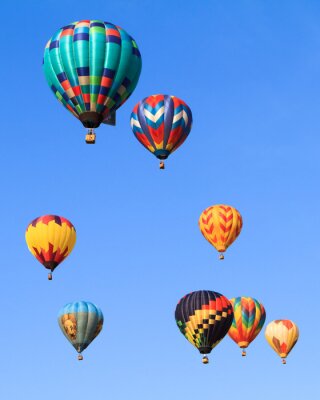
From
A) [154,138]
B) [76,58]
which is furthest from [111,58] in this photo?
[154,138]

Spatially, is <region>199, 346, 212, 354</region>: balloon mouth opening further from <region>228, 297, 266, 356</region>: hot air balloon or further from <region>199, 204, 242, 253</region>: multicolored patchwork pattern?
<region>228, 297, 266, 356</region>: hot air balloon

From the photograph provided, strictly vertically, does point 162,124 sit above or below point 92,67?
Result: above

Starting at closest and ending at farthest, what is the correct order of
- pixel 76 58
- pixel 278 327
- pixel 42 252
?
pixel 76 58
pixel 42 252
pixel 278 327

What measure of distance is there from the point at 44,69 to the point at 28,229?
13525mm

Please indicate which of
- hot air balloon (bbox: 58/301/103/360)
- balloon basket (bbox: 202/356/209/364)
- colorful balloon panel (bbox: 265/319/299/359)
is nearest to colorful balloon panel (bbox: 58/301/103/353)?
hot air balloon (bbox: 58/301/103/360)

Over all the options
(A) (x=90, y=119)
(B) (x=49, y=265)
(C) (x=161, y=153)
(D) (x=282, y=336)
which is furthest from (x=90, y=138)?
(D) (x=282, y=336)

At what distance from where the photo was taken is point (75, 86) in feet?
144

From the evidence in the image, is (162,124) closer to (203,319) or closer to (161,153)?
(161,153)

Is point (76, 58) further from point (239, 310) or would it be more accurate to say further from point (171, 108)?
A: point (239, 310)

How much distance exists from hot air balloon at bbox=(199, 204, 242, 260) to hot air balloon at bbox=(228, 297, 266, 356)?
436 cm

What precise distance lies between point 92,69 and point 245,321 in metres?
23.2

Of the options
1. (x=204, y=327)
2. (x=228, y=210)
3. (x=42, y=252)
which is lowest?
(x=204, y=327)

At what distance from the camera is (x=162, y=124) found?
51.7 meters

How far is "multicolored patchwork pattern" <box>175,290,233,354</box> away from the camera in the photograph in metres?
52.7
